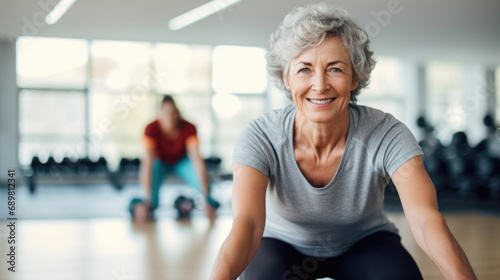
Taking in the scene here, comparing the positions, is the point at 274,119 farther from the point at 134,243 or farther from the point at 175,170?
the point at 175,170

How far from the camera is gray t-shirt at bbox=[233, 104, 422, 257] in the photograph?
972 mm

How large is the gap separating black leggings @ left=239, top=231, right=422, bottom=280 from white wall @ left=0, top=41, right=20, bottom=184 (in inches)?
257

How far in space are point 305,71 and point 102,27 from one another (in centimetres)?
510

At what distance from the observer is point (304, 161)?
1.03 metres

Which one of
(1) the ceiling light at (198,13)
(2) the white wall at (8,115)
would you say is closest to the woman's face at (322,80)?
(1) the ceiling light at (198,13)

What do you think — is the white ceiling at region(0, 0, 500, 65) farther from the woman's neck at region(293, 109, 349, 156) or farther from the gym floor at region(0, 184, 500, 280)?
the woman's neck at region(293, 109, 349, 156)

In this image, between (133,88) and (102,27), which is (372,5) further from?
(133,88)

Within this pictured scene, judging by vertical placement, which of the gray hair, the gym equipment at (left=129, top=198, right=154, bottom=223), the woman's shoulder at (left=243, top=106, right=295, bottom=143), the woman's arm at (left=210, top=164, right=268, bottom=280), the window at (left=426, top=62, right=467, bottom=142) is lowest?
the gym equipment at (left=129, top=198, right=154, bottom=223)

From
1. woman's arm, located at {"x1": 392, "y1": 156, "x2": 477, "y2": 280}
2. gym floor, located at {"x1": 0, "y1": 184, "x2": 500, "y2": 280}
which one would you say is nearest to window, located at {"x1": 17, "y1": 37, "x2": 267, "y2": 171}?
gym floor, located at {"x1": 0, "y1": 184, "x2": 500, "y2": 280}

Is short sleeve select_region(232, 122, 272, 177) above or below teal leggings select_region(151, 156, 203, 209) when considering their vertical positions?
above

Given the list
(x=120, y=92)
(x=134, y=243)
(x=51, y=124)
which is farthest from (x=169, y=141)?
(x=51, y=124)

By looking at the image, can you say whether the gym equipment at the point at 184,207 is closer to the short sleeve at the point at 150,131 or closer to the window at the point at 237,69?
the short sleeve at the point at 150,131

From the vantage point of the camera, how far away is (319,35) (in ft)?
3.00

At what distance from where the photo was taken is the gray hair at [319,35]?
0.91m
